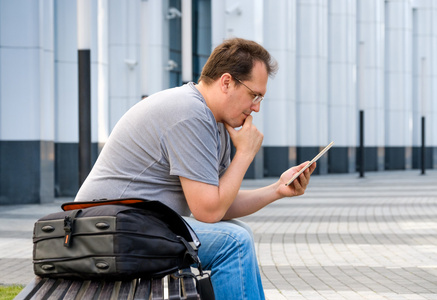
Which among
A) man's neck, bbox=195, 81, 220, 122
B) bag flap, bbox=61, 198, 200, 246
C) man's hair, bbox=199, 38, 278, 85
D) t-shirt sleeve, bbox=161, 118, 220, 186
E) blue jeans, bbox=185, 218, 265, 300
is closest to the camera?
bag flap, bbox=61, 198, 200, 246

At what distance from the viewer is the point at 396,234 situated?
10117 millimetres

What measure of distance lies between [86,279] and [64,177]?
15347 mm

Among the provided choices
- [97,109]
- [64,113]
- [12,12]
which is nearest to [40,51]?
[12,12]

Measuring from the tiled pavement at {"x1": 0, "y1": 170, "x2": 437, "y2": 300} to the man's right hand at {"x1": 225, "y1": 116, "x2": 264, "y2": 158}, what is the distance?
8.31ft

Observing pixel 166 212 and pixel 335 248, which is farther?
pixel 335 248

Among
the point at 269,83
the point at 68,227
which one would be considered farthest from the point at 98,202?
the point at 269,83

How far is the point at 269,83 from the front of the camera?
29156mm

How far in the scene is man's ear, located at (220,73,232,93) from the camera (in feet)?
11.0

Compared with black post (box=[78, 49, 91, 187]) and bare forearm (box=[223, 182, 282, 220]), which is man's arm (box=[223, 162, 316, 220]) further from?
black post (box=[78, 49, 91, 187])

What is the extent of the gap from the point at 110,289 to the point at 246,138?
1.02m

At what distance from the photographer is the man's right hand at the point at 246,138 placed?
3467 millimetres

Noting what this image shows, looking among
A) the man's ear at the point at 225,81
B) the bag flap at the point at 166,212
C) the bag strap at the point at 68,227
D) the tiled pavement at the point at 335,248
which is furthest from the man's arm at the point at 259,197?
the tiled pavement at the point at 335,248

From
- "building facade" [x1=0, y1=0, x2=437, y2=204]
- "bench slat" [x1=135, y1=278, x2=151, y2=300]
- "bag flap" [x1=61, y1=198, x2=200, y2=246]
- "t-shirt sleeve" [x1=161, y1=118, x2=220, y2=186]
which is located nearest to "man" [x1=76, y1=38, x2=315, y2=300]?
"t-shirt sleeve" [x1=161, y1=118, x2=220, y2=186]

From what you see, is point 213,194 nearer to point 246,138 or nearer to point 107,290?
point 246,138
